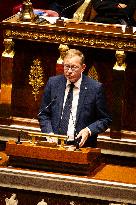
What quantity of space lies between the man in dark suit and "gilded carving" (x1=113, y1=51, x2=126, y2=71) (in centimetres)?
130

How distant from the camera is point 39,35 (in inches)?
248

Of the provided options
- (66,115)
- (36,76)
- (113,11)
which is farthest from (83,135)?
(113,11)

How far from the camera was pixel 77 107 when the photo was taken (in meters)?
4.86

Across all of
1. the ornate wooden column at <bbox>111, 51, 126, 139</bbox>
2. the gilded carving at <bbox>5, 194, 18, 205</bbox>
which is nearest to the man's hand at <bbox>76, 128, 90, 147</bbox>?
the gilded carving at <bbox>5, 194, 18, 205</bbox>

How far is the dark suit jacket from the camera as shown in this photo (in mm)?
4797

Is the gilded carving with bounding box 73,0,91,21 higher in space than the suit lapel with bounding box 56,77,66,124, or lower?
higher

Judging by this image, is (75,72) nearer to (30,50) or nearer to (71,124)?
(71,124)

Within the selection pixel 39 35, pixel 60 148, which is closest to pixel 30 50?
pixel 39 35

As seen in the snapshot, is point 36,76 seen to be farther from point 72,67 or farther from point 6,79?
point 72,67

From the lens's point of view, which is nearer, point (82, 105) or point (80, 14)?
point (82, 105)

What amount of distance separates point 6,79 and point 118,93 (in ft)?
3.32

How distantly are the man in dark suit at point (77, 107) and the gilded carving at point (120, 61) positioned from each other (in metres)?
1.30

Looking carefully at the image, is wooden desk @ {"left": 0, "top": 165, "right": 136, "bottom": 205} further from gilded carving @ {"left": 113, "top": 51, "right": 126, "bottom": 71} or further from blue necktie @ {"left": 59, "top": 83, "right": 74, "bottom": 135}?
gilded carving @ {"left": 113, "top": 51, "right": 126, "bottom": 71}

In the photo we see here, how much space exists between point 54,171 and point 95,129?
55cm
